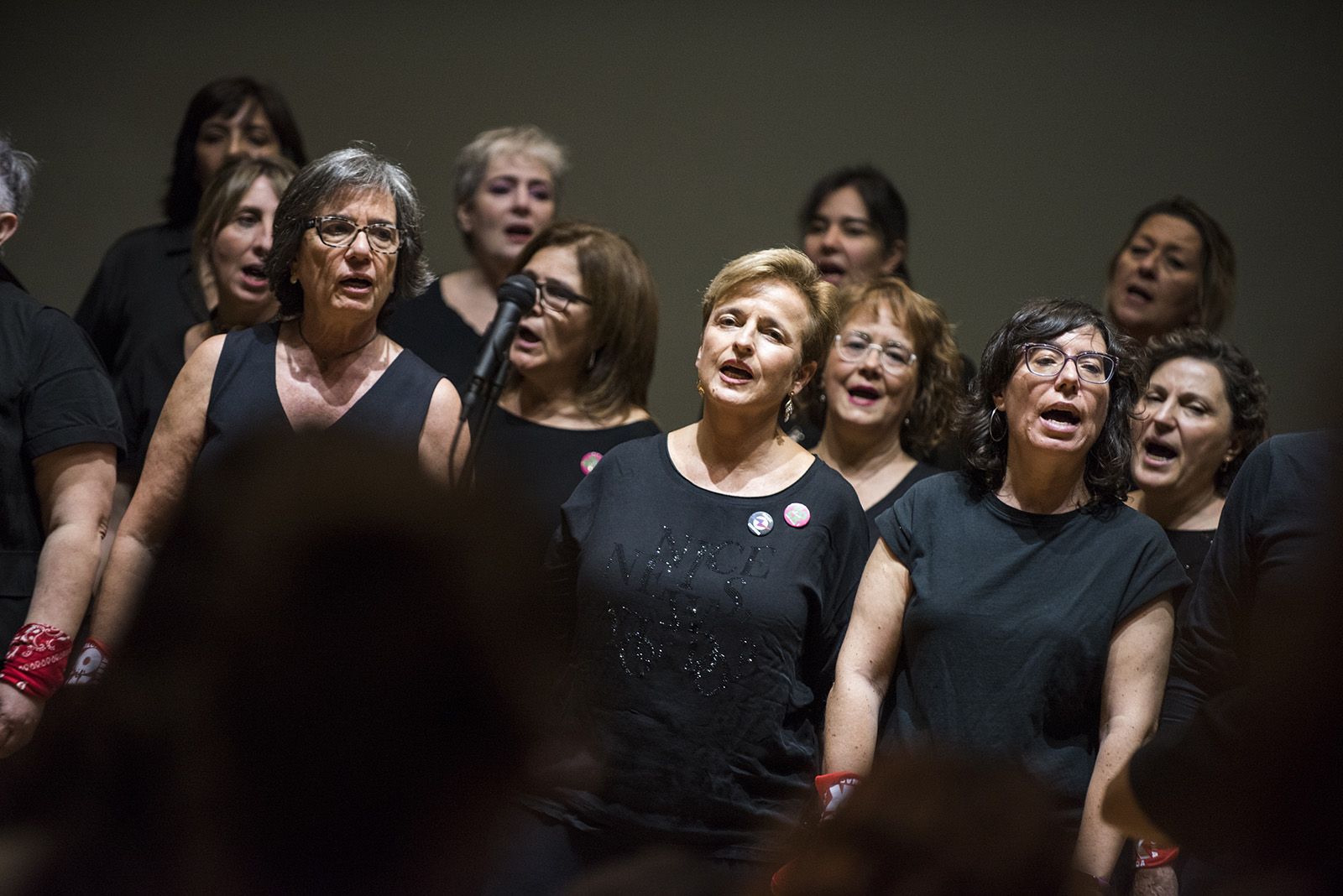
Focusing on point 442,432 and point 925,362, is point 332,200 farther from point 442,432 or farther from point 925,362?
point 925,362

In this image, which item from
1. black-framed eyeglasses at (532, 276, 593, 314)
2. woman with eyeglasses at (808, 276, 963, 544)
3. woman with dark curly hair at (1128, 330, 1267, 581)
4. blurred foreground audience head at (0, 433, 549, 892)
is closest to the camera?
blurred foreground audience head at (0, 433, 549, 892)

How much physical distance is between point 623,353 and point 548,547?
780mm

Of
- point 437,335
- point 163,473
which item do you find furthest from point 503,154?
point 163,473

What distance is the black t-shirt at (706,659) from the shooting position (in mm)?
2400

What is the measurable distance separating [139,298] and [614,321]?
117cm

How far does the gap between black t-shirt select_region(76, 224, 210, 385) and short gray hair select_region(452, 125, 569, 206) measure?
0.81 meters

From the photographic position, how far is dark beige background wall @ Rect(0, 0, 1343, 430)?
4.52 m

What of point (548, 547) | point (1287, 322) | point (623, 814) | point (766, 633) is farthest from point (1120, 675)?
point (1287, 322)

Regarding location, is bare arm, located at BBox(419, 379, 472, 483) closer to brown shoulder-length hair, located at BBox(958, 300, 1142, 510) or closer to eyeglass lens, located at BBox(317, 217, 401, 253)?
eyeglass lens, located at BBox(317, 217, 401, 253)

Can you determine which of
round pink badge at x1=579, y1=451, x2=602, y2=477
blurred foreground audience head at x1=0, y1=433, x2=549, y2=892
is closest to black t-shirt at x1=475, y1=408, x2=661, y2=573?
round pink badge at x1=579, y1=451, x2=602, y2=477

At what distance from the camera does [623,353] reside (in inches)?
130

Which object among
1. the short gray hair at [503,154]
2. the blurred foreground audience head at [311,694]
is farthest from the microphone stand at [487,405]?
the blurred foreground audience head at [311,694]

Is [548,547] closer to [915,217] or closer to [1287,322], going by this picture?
[915,217]

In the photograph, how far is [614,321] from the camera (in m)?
3.30
